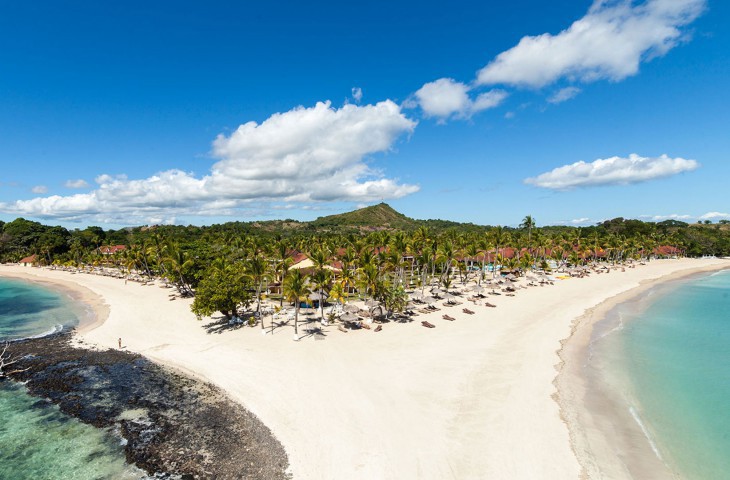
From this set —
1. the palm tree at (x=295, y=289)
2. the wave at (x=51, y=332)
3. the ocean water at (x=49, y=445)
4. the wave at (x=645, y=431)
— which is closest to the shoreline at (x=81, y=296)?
the wave at (x=51, y=332)

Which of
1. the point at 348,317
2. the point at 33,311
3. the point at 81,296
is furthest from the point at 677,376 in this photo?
the point at 81,296

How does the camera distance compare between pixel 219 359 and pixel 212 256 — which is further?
pixel 212 256

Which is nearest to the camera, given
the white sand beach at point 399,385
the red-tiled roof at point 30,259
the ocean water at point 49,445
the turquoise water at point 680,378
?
the white sand beach at point 399,385

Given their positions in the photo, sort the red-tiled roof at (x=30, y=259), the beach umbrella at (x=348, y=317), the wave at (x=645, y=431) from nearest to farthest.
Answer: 1. the wave at (x=645, y=431)
2. the beach umbrella at (x=348, y=317)
3. the red-tiled roof at (x=30, y=259)

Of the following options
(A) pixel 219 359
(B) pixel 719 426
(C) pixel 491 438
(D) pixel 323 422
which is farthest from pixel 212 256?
(B) pixel 719 426

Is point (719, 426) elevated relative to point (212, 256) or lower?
lower

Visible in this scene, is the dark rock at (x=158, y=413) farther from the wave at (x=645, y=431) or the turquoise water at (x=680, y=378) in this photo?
the turquoise water at (x=680, y=378)

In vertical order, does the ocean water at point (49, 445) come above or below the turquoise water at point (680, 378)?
below

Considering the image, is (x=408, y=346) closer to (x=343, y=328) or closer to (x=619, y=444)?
(x=343, y=328)

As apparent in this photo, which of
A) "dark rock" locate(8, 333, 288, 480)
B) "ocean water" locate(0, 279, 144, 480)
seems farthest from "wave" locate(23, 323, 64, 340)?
"ocean water" locate(0, 279, 144, 480)
